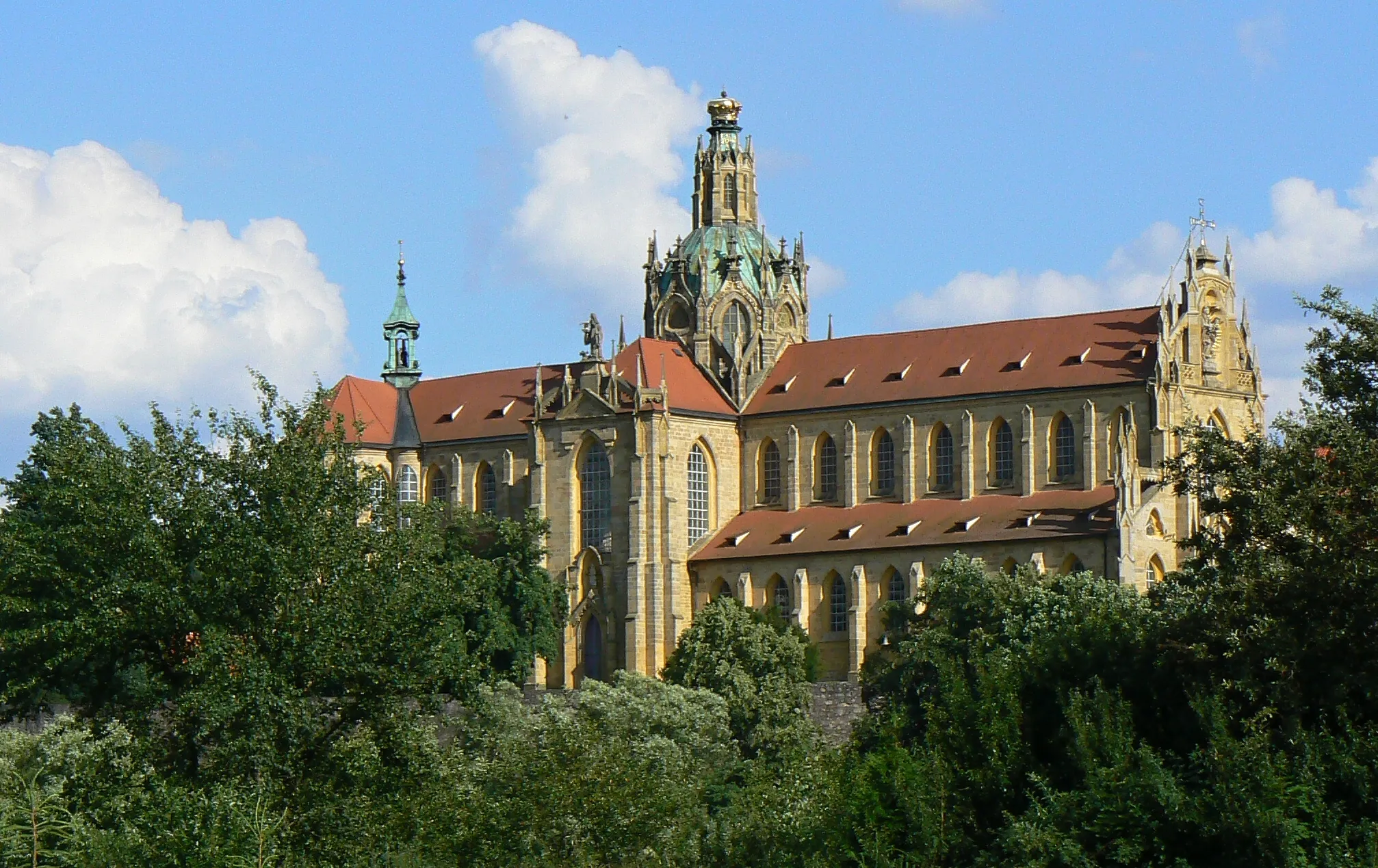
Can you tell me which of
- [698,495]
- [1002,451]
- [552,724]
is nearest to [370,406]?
[698,495]

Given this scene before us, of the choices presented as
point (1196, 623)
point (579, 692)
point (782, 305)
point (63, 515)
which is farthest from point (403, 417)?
point (1196, 623)

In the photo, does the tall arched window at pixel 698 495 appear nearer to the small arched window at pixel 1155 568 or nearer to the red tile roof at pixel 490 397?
the red tile roof at pixel 490 397

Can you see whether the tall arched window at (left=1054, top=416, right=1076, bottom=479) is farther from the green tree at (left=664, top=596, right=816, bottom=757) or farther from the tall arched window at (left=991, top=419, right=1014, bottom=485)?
the green tree at (left=664, top=596, right=816, bottom=757)

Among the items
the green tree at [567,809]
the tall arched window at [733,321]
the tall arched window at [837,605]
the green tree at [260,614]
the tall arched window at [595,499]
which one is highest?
the tall arched window at [733,321]

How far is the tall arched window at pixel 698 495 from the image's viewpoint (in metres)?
132

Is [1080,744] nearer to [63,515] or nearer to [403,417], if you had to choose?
[63,515]

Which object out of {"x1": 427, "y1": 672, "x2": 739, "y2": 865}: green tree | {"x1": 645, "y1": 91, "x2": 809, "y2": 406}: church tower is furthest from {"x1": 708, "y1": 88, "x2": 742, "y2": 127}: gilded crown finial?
{"x1": 427, "y1": 672, "x2": 739, "y2": 865}: green tree

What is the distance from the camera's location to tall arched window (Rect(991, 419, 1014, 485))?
4958 inches

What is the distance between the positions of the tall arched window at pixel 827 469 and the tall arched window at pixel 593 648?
1214 cm

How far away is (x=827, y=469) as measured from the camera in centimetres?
13225

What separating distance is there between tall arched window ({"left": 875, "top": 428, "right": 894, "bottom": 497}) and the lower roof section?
3.13 ft

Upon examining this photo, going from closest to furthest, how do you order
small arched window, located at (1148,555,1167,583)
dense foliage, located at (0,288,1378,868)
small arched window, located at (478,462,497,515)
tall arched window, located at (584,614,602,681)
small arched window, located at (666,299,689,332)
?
1. dense foliage, located at (0,288,1378,868)
2. small arched window, located at (1148,555,1167,583)
3. tall arched window, located at (584,614,602,681)
4. small arched window, located at (478,462,497,515)
5. small arched window, located at (666,299,689,332)

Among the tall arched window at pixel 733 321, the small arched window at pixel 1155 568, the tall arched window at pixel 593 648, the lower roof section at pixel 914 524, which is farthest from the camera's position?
the tall arched window at pixel 733 321

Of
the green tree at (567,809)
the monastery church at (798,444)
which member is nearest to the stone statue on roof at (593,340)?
the monastery church at (798,444)
